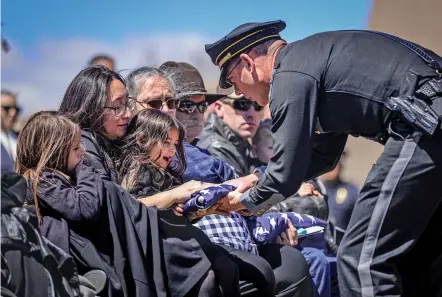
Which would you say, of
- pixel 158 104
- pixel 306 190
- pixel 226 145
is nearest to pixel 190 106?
pixel 158 104

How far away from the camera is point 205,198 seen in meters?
3.41

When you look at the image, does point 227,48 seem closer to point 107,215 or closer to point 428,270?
point 107,215

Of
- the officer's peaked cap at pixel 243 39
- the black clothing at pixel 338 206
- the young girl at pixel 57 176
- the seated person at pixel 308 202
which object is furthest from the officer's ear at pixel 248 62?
the black clothing at pixel 338 206

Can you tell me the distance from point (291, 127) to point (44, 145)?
3.25 ft

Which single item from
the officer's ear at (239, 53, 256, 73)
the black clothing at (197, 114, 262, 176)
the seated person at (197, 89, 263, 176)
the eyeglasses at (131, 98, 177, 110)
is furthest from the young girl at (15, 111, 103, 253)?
the seated person at (197, 89, 263, 176)

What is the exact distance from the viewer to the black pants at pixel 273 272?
11.6ft

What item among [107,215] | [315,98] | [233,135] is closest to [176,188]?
[107,215]

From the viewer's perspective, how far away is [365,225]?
10.2 feet

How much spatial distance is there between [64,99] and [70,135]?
580 mm

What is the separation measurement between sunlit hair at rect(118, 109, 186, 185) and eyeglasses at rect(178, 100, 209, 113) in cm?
84

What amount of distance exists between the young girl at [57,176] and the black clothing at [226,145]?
203cm

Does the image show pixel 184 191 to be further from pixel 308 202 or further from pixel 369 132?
pixel 308 202

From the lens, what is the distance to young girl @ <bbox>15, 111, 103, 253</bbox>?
2994 millimetres

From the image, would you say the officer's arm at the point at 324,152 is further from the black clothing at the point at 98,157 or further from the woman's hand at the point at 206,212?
the black clothing at the point at 98,157
